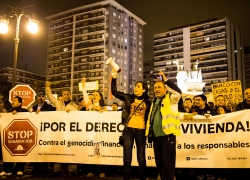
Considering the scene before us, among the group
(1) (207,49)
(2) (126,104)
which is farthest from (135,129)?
(1) (207,49)

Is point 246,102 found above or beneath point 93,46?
beneath

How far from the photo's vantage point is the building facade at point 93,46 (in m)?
103

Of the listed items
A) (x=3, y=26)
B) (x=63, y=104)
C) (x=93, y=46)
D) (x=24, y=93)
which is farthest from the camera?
(x=93, y=46)

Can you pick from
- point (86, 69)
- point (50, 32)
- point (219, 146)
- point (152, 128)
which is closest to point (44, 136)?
point (152, 128)

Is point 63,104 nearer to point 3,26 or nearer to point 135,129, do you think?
point 135,129

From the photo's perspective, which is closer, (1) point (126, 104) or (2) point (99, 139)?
(1) point (126, 104)

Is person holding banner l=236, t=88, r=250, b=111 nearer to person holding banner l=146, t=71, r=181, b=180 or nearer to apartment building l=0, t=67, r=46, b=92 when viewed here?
person holding banner l=146, t=71, r=181, b=180

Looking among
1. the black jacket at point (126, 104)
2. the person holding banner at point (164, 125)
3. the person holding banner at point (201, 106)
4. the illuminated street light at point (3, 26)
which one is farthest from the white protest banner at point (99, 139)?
the illuminated street light at point (3, 26)

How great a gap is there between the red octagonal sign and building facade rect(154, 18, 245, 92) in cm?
10678

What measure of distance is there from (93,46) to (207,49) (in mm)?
44650

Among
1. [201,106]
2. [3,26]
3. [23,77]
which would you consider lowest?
[201,106]

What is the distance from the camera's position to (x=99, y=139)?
7598 mm

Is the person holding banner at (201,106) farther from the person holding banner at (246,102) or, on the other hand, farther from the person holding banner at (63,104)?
the person holding banner at (63,104)

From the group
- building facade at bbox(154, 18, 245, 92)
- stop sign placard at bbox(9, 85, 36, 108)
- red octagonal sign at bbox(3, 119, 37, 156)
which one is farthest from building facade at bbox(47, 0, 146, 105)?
red octagonal sign at bbox(3, 119, 37, 156)
